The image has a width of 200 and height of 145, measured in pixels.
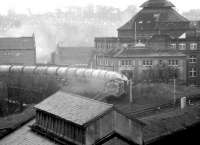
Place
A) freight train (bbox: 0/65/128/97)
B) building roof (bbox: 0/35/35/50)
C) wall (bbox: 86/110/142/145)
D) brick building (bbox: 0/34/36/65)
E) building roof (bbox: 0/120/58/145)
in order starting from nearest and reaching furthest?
wall (bbox: 86/110/142/145) → building roof (bbox: 0/120/58/145) → freight train (bbox: 0/65/128/97) → brick building (bbox: 0/34/36/65) → building roof (bbox: 0/35/35/50)

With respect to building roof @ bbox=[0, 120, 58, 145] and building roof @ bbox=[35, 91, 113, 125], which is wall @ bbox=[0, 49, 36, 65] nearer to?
building roof @ bbox=[0, 120, 58, 145]

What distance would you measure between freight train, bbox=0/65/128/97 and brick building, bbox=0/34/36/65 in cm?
1576

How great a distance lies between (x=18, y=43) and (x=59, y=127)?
2137 inches

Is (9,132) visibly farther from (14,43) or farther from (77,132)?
(14,43)

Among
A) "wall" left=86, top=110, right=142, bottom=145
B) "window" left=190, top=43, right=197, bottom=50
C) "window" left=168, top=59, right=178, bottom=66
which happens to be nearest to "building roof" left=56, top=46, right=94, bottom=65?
"window" left=190, top=43, right=197, bottom=50

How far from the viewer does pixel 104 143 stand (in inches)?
704

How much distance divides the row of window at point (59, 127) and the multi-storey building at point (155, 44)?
1201 inches

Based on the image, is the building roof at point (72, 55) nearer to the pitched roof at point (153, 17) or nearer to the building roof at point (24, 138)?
the pitched roof at point (153, 17)

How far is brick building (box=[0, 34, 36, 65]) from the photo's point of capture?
70188mm

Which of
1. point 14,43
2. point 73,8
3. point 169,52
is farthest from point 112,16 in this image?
point 169,52

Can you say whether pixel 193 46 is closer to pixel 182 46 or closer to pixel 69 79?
pixel 182 46

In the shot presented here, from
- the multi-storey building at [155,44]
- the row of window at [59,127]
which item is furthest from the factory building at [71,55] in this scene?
the row of window at [59,127]

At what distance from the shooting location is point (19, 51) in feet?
230

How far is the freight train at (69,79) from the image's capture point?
3986cm
